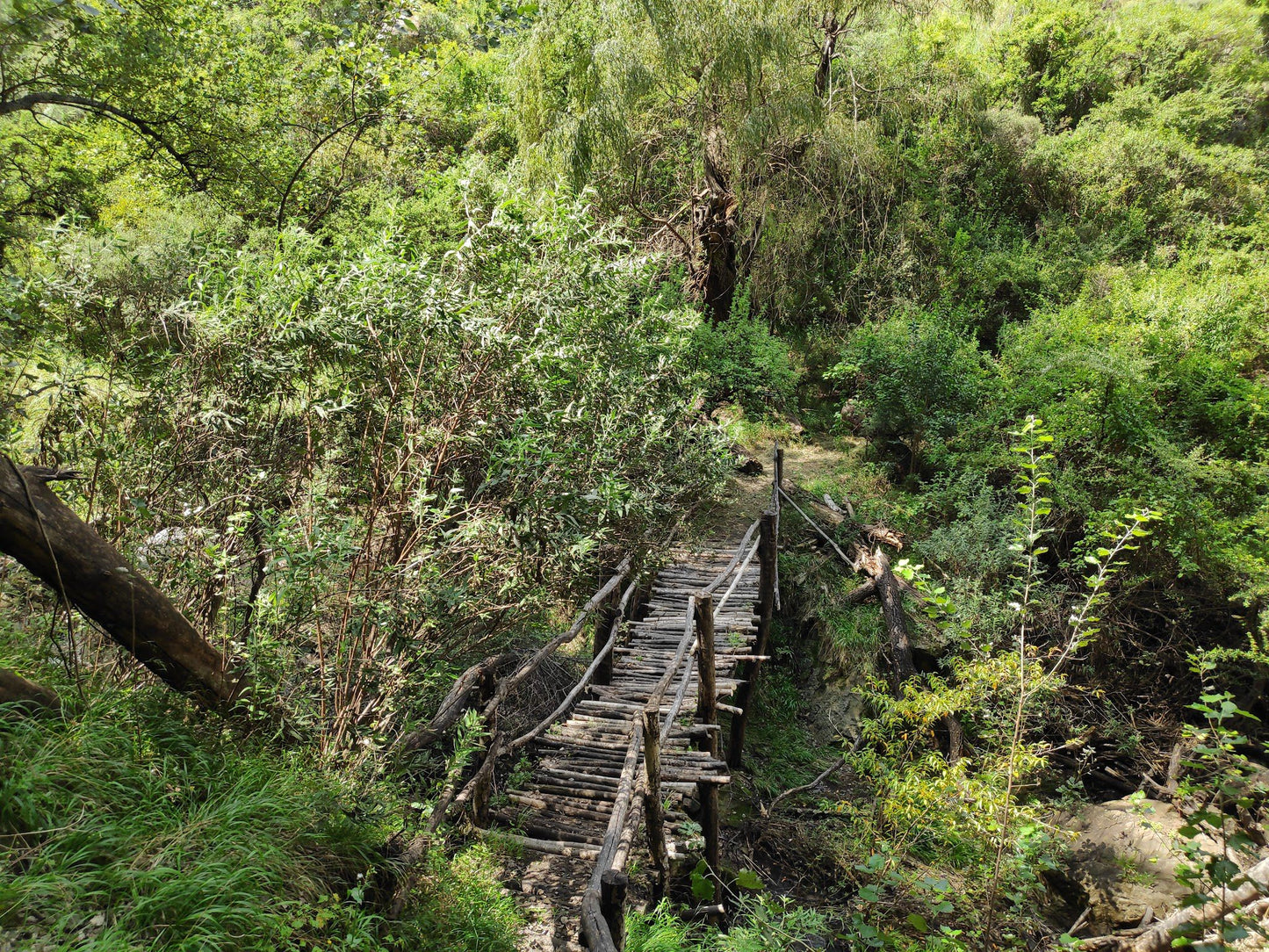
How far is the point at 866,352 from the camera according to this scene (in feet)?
35.9

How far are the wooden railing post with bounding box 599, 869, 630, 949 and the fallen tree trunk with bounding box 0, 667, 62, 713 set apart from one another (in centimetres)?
231

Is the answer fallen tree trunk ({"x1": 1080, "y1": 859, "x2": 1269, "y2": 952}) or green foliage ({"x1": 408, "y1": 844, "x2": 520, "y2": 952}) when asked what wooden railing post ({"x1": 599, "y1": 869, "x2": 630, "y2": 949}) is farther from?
fallen tree trunk ({"x1": 1080, "y1": 859, "x2": 1269, "y2": 952})

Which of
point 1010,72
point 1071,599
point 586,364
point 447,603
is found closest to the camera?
point 447,603

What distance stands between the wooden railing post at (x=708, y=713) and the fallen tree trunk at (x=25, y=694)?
366cm

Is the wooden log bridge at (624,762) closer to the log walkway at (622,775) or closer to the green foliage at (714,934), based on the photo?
the log walkway at (622,775)

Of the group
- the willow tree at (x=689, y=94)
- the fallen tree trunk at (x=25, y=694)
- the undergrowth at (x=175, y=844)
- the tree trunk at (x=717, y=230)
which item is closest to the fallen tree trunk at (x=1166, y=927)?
the undergrowth at (x=175, y=844)

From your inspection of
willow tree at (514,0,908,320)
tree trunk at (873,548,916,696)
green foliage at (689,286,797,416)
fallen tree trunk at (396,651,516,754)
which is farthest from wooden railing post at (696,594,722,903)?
willow tree at (514,0,908,320)

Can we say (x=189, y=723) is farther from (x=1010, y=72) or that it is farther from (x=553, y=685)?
(x=1010, y=72)

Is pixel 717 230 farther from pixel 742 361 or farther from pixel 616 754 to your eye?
pixel 616 754

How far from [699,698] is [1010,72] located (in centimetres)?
1468

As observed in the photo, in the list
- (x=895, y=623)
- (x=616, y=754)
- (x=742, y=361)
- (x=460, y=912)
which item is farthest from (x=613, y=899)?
(x=742, y=361)

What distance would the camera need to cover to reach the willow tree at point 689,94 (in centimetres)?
905

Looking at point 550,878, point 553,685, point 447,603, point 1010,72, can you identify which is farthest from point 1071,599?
point 1010,72

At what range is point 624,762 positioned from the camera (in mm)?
4492
